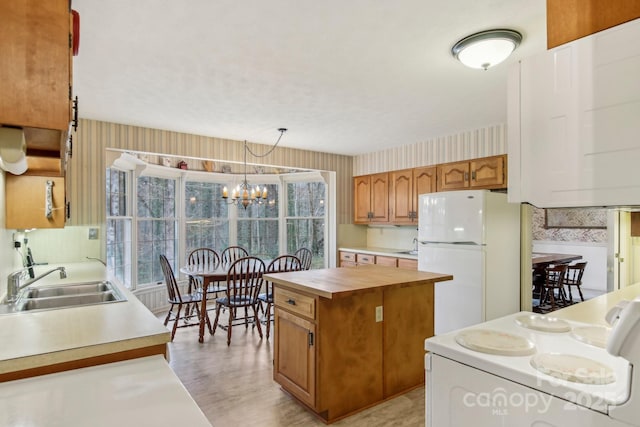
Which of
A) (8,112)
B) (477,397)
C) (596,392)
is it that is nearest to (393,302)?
(477,397)

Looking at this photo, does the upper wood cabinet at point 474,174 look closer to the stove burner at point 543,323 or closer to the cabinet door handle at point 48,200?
the stove burner at point 543,323

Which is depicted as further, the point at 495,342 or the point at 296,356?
the point at 296,356

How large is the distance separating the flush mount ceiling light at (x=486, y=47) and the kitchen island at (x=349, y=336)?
1.45m

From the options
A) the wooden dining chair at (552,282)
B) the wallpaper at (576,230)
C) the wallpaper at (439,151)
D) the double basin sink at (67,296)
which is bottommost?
the wooden dining chair at (552,282)

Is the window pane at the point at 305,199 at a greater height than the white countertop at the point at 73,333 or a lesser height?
greater

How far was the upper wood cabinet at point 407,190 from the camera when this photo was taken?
4.64 metres

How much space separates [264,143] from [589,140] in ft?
13.6

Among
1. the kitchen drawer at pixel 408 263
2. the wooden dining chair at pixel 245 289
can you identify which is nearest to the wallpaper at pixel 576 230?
the kitchen drawer at pixel 408 263

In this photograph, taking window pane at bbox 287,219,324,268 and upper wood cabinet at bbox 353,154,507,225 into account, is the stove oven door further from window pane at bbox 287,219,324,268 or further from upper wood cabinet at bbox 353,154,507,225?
window pane at bbox 287,219,324,268

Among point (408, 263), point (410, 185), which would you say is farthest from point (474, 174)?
point (408, 263)

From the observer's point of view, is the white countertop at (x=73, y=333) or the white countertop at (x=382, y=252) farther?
the white countertop at (x=382, y=252)

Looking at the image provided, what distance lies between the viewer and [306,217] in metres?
6.00

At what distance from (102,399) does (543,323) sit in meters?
1.68

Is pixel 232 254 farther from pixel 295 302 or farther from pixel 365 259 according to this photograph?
pixel 295 302
